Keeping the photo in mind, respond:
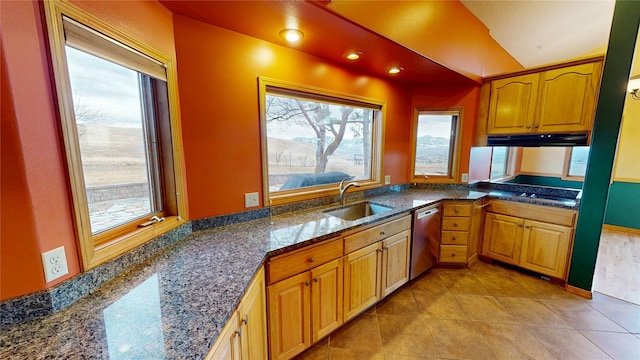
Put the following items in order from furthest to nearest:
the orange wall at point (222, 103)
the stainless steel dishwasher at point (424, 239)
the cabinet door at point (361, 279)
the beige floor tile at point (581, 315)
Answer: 1. the stainless steel dishwasher at point (424, 239)
2. the beige floor tile at point (581, 315)
3. the cabinet door at point (361, 279)
4. the orange wall at point (222, 103)

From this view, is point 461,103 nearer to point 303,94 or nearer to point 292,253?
point 303,94

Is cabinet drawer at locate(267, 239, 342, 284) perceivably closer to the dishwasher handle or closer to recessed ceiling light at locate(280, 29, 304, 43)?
the dishwasher handle

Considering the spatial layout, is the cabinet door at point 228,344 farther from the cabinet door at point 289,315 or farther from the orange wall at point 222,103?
the orange wall at point 222,103

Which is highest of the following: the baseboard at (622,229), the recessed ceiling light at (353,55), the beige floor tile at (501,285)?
the recessed ceiling light at (353,55)

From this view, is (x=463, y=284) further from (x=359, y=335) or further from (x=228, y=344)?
(x=228, y=344)

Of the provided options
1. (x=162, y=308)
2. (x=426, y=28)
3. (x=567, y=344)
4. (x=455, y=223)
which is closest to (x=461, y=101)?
(x=426, y=28)

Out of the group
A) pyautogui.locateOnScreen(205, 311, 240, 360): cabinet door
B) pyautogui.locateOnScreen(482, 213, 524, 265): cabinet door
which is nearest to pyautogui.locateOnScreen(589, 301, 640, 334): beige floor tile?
pyautogui.locateOnScreen(482, 213, 524, 265): cabinet door

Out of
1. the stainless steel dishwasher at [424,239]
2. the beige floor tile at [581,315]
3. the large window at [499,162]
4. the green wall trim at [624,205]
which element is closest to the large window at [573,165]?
the green wall trim at [624,205]

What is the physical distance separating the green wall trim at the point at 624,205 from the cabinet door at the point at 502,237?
2.80m

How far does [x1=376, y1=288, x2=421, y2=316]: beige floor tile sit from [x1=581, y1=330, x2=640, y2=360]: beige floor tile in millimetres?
1232

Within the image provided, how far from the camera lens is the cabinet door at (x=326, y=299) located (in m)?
1.54

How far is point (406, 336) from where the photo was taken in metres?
1.78

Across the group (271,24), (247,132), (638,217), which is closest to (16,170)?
(247,132)

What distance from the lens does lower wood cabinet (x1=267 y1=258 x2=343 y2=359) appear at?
54.2 inches
